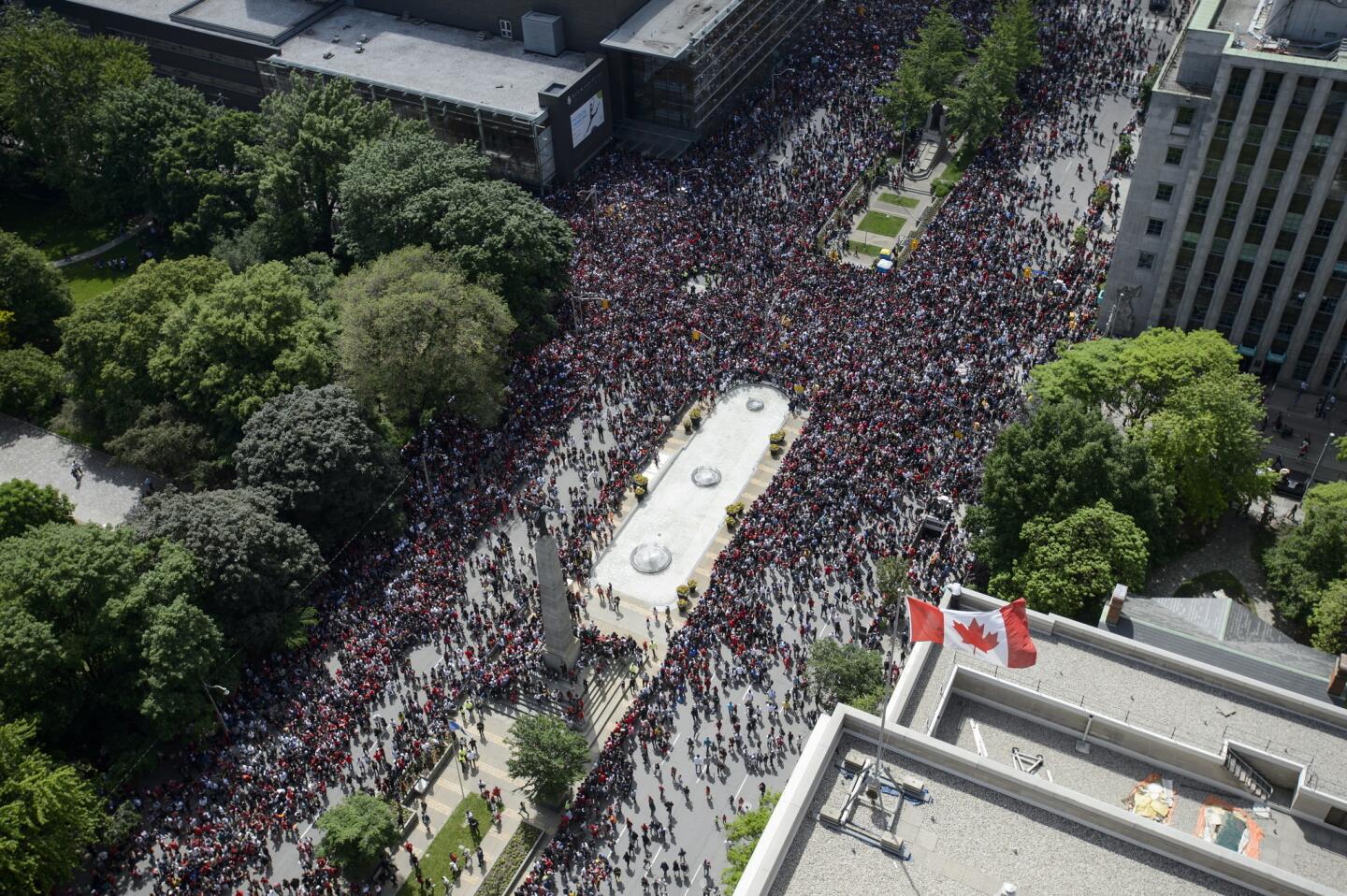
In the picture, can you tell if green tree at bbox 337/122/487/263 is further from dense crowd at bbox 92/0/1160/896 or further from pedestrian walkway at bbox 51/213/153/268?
pedestrian walkway at bbox 51/213/153/268

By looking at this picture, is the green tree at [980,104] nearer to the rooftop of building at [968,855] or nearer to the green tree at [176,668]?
the green tree at [176,668]

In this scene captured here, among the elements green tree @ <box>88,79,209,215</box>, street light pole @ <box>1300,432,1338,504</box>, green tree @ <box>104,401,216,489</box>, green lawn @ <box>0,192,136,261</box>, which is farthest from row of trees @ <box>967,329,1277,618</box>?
green lawn @ <box>0,192,136,261</box>

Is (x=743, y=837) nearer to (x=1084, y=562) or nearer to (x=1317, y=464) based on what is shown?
(x=1084, y=562)

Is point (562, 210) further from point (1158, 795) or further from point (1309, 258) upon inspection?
point (1158, 795)

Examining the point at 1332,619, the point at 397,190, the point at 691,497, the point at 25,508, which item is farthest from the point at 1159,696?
the point at 397,190

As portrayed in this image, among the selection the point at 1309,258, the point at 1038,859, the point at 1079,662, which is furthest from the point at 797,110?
the point at 1038,859
